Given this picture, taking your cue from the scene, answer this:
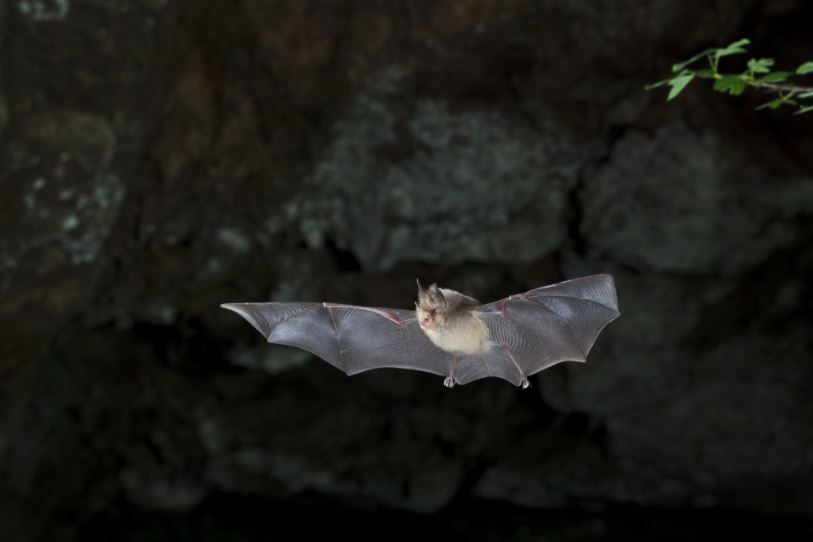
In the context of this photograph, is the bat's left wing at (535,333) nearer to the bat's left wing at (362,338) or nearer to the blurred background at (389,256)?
the bat's left wing at (362,338)

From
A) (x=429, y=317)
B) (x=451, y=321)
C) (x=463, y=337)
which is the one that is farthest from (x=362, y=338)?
(x=429, y=317)

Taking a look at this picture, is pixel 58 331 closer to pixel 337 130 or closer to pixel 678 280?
pixel 337 130

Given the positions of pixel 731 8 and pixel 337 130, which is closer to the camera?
pixel 731 8

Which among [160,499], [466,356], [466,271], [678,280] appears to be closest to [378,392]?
[466,271]

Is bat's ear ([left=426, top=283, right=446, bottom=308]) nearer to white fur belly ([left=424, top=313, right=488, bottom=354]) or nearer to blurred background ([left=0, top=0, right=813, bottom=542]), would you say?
white fur belly ([left=424, top=313, right=488, bottom=354])

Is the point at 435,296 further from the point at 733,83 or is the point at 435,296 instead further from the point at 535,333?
the point at 733,83

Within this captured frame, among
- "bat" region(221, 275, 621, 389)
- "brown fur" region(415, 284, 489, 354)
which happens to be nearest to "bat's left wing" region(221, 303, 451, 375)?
"bat" region(221, 275, 621, 389)

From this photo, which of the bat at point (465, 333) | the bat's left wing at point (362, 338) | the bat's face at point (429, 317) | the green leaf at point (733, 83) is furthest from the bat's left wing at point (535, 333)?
the green leaf at point (733, 83)
